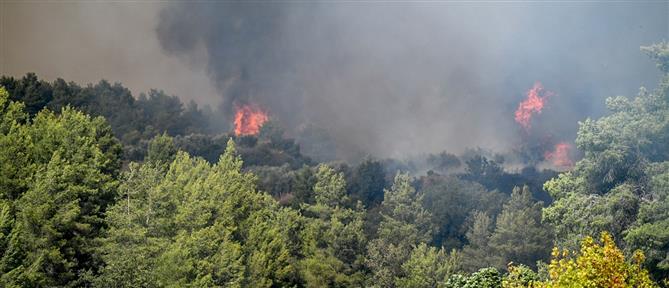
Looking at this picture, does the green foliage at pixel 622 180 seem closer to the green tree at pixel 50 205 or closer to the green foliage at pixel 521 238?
the green tree at pixel 50 205

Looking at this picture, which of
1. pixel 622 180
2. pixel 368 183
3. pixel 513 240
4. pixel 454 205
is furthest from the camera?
pixel 368 183

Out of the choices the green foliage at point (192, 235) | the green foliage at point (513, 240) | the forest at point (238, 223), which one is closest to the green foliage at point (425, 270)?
the forest at point (238, 223)

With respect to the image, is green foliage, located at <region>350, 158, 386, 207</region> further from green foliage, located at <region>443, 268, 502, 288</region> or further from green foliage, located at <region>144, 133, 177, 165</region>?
green foliage, located at <region>443, 268, 502, 288</region>

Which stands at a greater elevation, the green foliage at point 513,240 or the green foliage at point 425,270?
the green foliage at point 513,240

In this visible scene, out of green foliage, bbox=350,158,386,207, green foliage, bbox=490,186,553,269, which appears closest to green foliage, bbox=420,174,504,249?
green foliage, bbox=350,158,386,207

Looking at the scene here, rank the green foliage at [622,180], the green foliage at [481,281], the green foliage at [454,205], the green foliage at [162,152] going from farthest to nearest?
the green foliage at [454,205] → the green foliage at [162,152] → the green foliage at [622,180] → the green foliage at [481,281]

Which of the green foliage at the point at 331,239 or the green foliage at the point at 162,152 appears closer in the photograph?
the green foliage at the point at 331,239

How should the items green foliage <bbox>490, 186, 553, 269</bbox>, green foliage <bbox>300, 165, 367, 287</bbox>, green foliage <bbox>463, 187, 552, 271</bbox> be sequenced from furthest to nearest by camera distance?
green foliage <bbox>463, 187, 552, 271</bbox> < green foliage <bbox>490, 186, 553, 269</bbox> < green foliage <bbox>300, 165, 367, 287</bbox>

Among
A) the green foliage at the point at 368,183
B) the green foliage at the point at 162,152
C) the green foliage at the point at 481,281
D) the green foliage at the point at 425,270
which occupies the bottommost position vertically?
the green foliage at the point at 481,281

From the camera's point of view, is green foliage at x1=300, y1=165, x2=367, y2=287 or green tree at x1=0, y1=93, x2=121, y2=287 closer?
green tree at x1=0, y1=93, x2=121, y2=287

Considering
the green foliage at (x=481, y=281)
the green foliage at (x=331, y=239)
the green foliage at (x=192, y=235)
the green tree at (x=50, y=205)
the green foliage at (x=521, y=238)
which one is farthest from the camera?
the green foliage at (x=521, y=238)

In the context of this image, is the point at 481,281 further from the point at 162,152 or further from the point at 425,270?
the point at 162,152

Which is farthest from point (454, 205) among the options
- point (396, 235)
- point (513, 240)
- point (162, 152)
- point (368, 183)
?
point (162, 152)

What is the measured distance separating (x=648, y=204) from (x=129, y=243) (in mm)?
37342
